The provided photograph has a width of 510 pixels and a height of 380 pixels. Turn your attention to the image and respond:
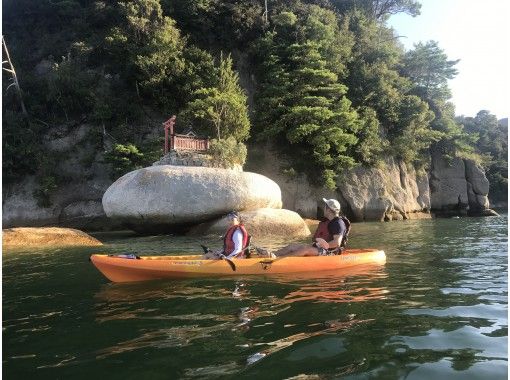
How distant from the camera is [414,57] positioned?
31672 millimetres

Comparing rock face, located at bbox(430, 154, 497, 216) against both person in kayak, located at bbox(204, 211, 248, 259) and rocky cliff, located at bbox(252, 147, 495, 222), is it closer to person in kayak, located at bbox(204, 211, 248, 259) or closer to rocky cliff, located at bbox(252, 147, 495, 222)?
rocky cliff, located at bbox(252, 147, 495, 222)

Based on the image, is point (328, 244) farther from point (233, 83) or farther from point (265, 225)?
point (233, 83)

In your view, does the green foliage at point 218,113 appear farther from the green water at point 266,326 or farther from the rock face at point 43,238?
the green water at point 266,326

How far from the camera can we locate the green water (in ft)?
11.3

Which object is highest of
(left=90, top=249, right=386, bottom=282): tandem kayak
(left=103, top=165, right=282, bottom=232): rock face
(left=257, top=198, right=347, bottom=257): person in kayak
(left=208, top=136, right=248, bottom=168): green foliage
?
(left=208, top=136, right=248, bottom=168): green foliage

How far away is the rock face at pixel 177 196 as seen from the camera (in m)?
16.3

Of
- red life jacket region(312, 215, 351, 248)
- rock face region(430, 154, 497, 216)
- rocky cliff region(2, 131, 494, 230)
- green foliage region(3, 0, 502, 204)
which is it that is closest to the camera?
red life jacket region(312, 215, 351, 248)

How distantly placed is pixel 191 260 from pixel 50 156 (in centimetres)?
1942

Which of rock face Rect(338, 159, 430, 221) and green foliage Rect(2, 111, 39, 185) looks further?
rock face Rect(338, 159, 430, 221)

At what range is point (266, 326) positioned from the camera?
4.54 metres

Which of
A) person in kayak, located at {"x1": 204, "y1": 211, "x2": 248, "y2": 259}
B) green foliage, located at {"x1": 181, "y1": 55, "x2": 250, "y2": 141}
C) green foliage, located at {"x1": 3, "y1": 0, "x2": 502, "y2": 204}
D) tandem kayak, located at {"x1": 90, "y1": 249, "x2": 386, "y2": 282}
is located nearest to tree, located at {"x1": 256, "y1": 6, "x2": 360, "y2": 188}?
green foliage, located at {"x1": 3, "y1": 0, "x2": 502, "y2": 204}

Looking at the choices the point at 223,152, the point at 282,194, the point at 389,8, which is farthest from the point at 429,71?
the point at 223,152

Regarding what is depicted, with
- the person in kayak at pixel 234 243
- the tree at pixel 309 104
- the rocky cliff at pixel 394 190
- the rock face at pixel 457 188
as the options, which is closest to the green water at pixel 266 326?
the person in kayak at pixel 234 243

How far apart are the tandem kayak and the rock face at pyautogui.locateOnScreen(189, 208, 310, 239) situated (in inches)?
303
